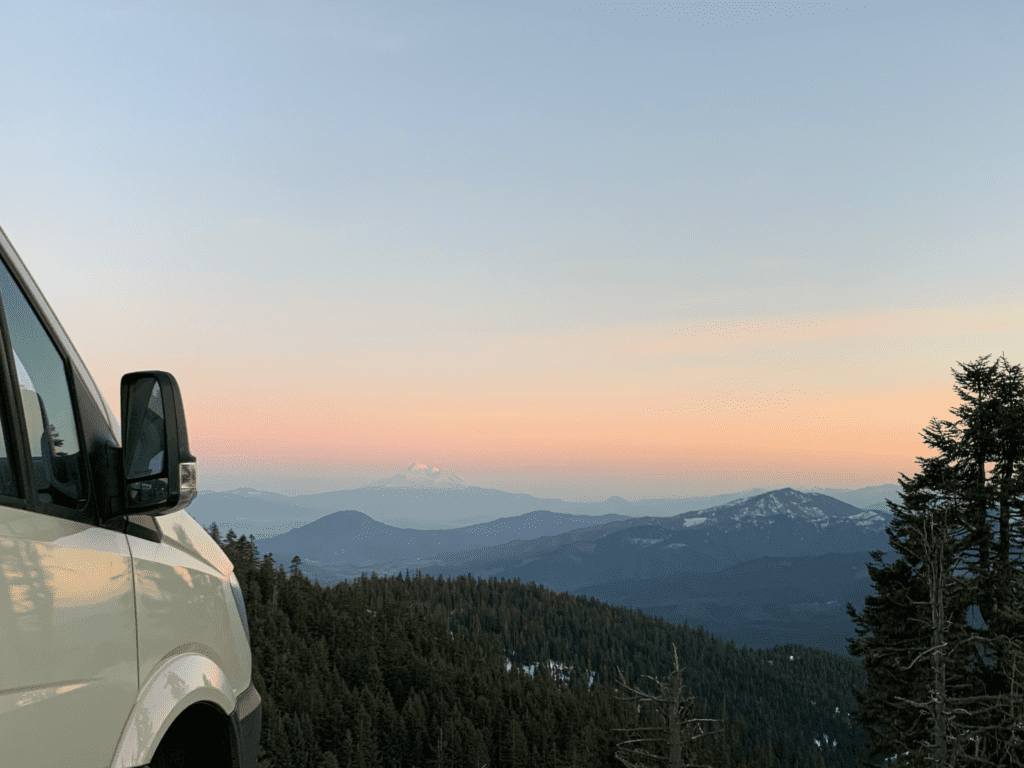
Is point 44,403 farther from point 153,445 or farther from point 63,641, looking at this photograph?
point 63,641

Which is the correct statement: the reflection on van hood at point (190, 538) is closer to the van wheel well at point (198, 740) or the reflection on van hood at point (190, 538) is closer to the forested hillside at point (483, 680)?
the van wheel well at point (198, 740)

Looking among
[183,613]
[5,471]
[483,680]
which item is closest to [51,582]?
Answer: [5,471]

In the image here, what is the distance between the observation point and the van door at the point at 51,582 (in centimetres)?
225

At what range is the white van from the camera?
2316 millimetres

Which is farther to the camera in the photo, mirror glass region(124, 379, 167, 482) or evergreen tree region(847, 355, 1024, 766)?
evergreen tree region(847, 355, 1024, 766)

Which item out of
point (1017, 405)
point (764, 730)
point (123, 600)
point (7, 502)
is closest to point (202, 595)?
point (123, 600)

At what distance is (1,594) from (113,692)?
27.9 inches

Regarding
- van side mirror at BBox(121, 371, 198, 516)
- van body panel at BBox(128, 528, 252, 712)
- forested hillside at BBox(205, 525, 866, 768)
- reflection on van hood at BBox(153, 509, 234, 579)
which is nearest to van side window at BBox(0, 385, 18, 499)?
van side mirror at BBox(121, 371, 198, 516)

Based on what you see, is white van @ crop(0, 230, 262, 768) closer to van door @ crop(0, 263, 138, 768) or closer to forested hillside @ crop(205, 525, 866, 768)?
van door @ crop(0, 263, 138, 768)

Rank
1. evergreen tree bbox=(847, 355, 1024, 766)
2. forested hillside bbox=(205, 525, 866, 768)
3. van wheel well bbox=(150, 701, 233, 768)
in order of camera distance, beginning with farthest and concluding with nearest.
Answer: forested hillside bbox=(205, 525, 866, 768), evergreen tree bbox=(847, 355, 1024, 766), van wheel well bbox=(150, 701, 233, 768)

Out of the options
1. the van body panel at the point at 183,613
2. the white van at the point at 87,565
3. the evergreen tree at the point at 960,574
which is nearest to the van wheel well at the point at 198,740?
the white van at the point at 87,565

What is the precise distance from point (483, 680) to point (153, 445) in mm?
113089

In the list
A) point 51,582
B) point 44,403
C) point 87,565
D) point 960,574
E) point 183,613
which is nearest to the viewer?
point 51,582

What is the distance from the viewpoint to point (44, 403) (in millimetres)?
2791
